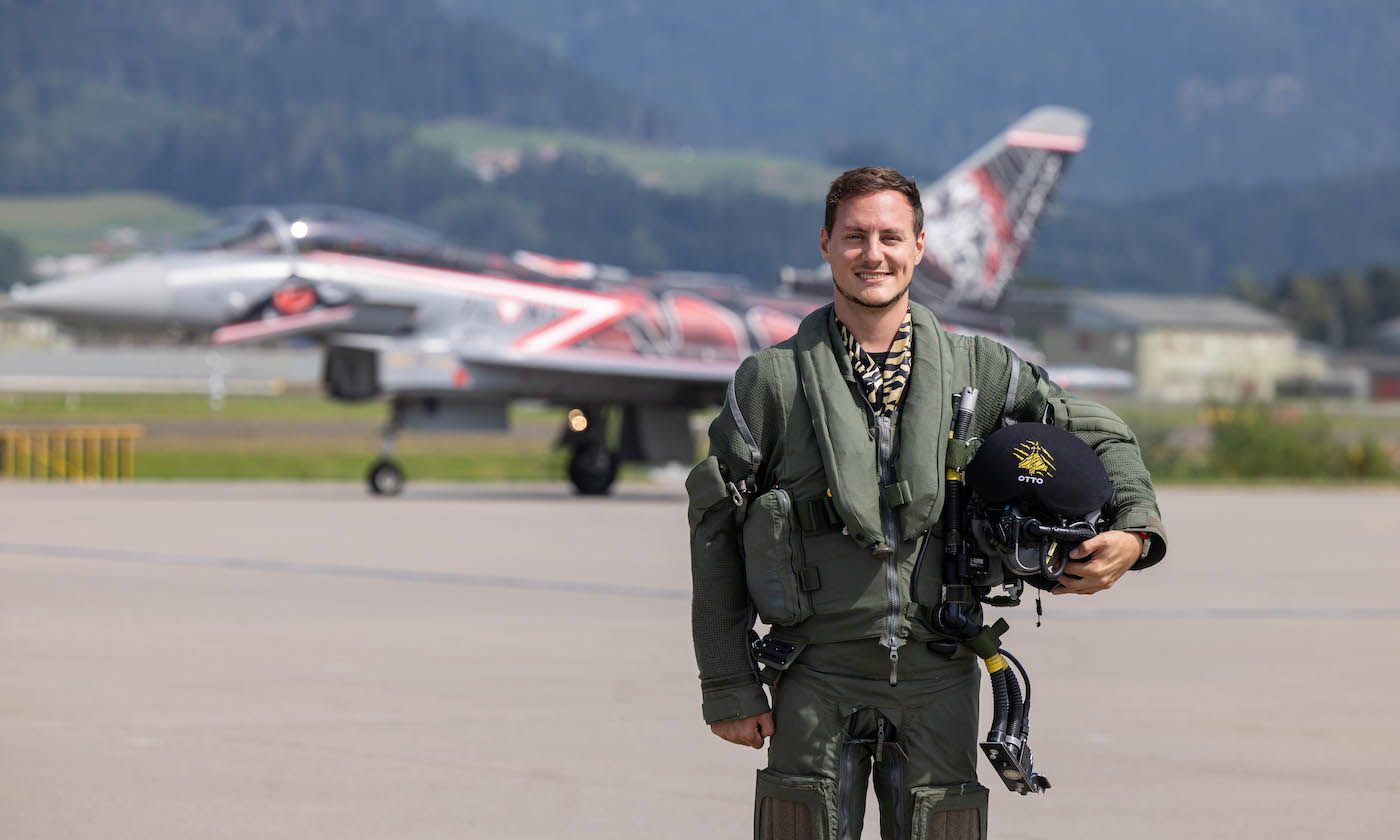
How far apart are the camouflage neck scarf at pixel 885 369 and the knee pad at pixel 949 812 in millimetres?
826

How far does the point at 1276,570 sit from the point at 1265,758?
8.78 m

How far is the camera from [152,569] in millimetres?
14945

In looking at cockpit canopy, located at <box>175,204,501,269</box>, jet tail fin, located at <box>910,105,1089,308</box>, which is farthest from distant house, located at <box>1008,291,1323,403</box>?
cockpit canopy, located at <box>175,204,501,269</box>

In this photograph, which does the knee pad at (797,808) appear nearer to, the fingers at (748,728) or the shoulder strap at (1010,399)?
the fingers at (748,728)

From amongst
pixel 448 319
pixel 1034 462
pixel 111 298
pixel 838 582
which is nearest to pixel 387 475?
pixel 448 319

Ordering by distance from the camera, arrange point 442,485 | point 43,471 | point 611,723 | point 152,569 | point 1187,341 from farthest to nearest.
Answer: point 1187,341, point 43,471, point 442,485, point 152,569, point 611,723

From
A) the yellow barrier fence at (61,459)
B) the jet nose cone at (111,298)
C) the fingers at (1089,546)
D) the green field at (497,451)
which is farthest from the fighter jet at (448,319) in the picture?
the fingers at (1089,546)

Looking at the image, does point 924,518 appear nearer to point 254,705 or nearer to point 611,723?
point 611,723

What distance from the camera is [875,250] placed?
165 inches

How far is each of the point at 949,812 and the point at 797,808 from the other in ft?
1.08

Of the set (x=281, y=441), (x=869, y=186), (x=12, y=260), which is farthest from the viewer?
(x=12, y=260)

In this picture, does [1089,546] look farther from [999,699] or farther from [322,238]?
[322,238]

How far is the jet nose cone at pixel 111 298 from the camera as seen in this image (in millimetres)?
23719

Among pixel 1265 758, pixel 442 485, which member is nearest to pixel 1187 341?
pixel 442 485
